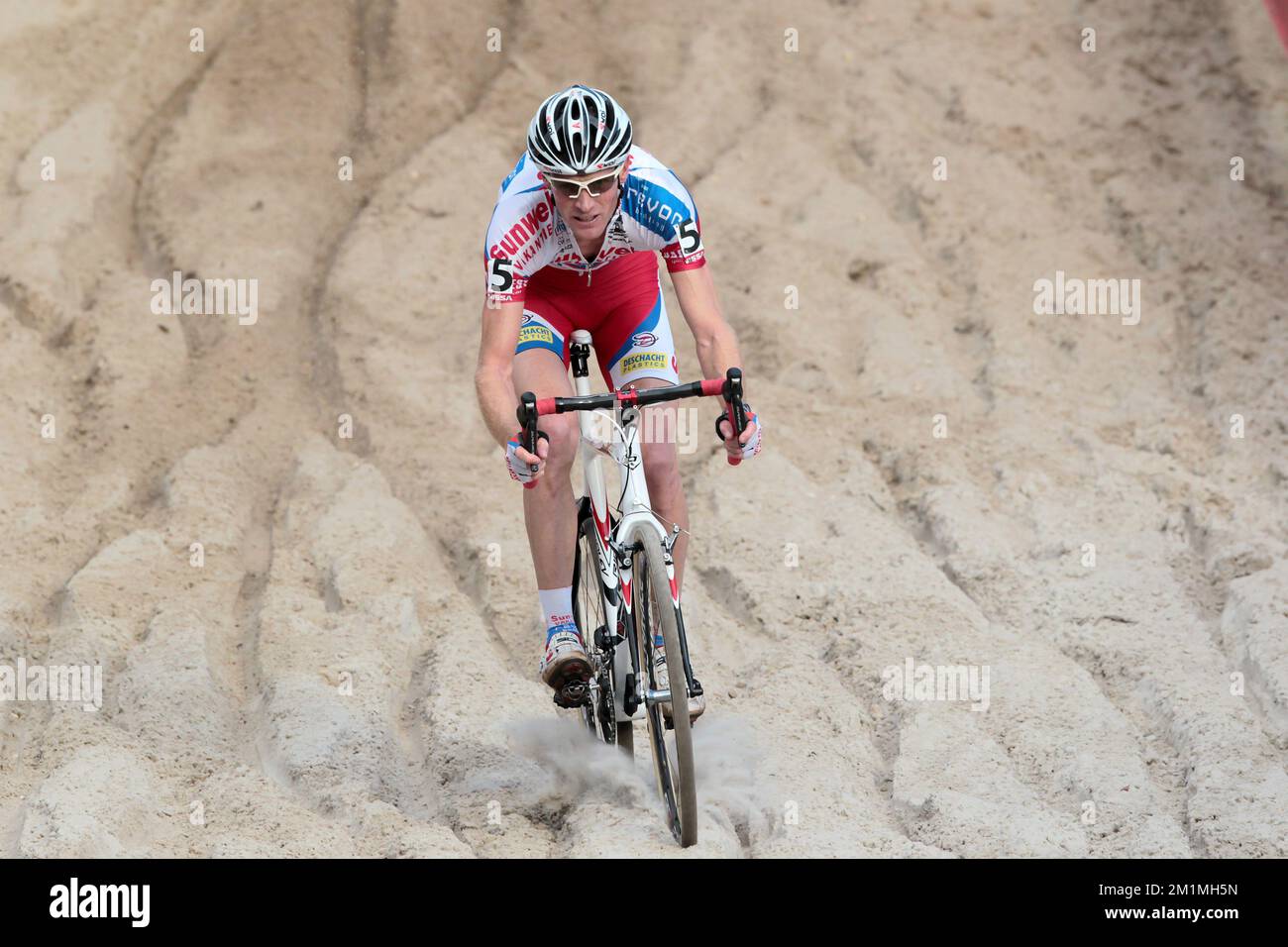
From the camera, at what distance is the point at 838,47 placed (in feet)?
29.2

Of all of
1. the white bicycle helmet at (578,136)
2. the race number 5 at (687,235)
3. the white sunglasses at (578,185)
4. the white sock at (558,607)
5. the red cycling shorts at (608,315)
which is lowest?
the white sock at (558,607)

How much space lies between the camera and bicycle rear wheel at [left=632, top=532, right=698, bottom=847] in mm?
4109

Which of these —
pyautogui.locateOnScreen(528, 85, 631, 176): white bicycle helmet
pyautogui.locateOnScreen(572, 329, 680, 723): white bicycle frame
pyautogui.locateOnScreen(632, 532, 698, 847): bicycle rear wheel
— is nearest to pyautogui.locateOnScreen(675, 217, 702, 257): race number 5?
pyautogui.locateOnScreen(528, 85, 631, 176): white bicycle helmet

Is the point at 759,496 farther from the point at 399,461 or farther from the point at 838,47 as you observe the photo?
the point at 838,47

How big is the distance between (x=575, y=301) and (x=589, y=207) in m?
0.53

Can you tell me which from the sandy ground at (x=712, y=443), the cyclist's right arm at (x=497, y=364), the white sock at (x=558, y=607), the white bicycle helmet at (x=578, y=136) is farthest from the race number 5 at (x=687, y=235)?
the sandy ground at (x=712, y=443)

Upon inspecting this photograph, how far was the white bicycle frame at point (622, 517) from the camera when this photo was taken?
4387mm

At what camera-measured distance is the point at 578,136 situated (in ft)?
14.0

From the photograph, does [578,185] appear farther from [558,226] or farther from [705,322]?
[705,322]

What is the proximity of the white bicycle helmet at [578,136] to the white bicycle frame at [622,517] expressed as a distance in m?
0.69

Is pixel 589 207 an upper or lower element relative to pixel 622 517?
upper

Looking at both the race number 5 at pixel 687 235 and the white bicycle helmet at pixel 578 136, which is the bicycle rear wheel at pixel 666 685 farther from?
the white bicycle helmet at pixel 578 136

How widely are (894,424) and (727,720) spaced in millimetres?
2309

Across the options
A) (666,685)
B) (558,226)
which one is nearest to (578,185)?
(558,226)
